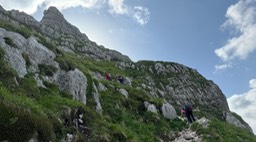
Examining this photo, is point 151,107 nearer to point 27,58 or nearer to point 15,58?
point 27,58

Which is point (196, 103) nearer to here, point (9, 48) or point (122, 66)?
point (122, 66)

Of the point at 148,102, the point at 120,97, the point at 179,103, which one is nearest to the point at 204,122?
the point at 148,102

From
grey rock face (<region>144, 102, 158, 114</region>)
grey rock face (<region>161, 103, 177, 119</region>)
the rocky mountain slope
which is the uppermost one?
grey rock face (<region>161, 103, 177, 119</region>)

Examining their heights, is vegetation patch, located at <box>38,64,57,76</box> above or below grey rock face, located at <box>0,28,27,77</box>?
above

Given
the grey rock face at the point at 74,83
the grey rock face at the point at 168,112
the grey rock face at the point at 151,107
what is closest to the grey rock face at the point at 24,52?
the grey rock face at the point at 74,83

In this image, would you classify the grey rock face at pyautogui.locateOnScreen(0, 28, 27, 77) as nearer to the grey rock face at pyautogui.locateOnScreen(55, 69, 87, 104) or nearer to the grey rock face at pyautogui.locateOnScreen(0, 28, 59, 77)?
the grey rock face at pyautogui.locateOnScreen(0, 28, 59, 77)

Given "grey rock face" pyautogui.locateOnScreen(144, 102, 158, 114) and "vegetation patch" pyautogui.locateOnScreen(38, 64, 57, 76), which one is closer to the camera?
"vegetation patch" pyautogui.locateOnScreen(38, 64, 57, 76)

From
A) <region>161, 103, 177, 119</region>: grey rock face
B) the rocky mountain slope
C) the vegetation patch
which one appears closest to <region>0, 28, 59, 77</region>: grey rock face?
the rocky mountain slope

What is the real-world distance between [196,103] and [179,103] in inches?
400

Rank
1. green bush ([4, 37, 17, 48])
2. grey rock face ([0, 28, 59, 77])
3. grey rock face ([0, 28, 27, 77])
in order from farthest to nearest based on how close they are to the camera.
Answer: green bush ([4, 37, 17, 48])
grey rock face ([0, 28, 59, 77])
grey rock face ([0, 28, 27, 77])

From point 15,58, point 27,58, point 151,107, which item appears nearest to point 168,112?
point 151,107

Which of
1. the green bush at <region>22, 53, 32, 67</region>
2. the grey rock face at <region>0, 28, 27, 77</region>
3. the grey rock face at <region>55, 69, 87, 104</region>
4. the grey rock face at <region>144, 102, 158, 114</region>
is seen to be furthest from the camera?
the grey rock face at <region>144, 102, 158, 114</region>

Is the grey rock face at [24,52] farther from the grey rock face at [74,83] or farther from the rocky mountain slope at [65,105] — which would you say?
the grey rock face at [74,83]

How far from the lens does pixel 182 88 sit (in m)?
102
